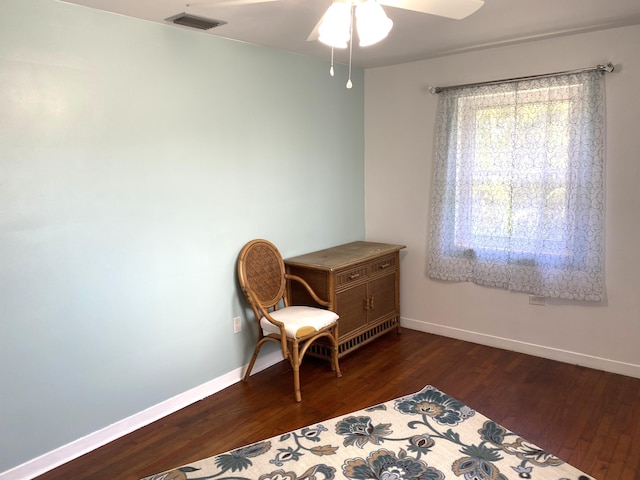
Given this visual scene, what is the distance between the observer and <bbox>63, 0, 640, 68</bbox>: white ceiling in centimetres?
242

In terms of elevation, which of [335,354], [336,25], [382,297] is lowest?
[335,354]

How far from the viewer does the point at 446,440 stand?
8.41 feet

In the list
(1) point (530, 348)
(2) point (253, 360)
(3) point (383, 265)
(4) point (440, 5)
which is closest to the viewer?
(4) point (440, 5)

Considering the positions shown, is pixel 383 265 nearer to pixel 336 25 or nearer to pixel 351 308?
pixel 351 308

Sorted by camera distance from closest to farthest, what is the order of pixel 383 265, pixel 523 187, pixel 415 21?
pixel 415 21 < pixel 523 187 < pixel 383 265

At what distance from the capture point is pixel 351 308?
11.9ft

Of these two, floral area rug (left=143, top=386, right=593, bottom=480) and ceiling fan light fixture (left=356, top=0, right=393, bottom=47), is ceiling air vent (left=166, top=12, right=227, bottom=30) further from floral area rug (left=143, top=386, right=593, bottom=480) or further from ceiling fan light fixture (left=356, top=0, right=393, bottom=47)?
floral area rug (left=143, top=386, right=593, bottom=480)

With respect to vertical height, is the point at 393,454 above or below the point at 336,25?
below

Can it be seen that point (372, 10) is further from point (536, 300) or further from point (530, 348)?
point (530, 348)

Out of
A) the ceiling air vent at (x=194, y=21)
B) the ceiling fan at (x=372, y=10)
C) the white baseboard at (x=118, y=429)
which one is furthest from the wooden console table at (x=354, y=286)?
the ceiling fan at (x=372, y=10)

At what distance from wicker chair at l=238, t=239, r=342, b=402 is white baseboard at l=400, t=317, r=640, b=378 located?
119cm

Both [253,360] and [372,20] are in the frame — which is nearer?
[372,20]

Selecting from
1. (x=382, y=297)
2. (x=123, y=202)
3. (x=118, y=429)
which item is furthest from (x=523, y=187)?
(x=118, y=429)

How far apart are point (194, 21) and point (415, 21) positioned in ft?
4.18
